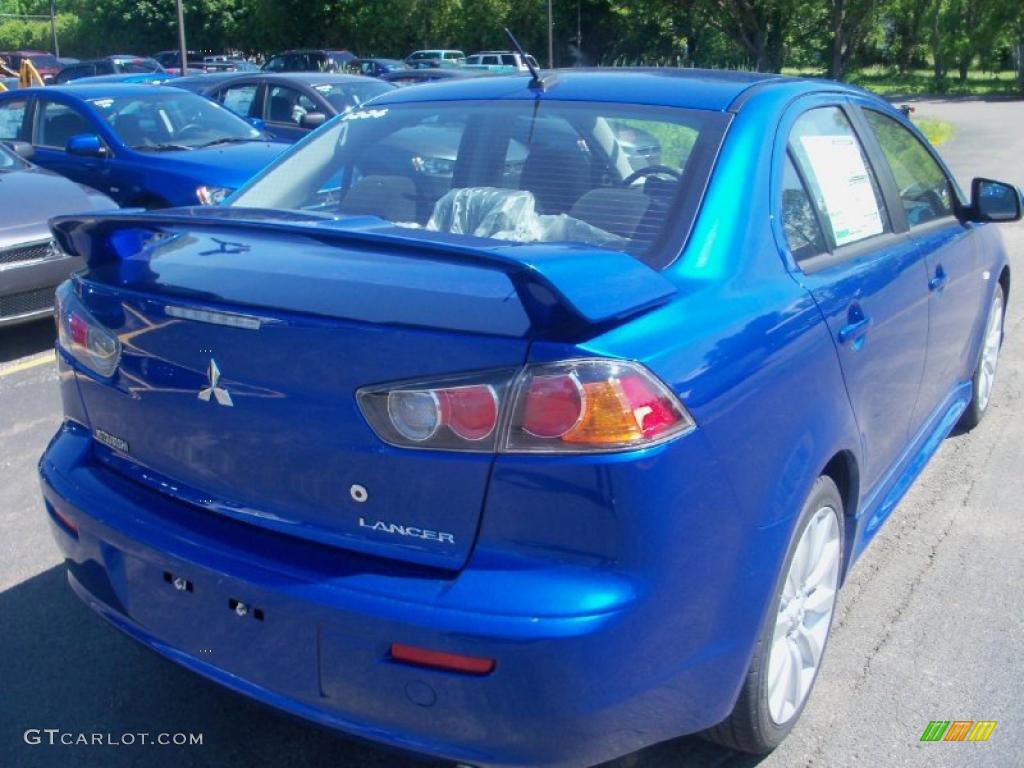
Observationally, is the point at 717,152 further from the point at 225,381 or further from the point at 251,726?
the point at 251,726

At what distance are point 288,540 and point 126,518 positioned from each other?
0.48 meters

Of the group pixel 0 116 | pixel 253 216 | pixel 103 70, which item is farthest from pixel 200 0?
pixel 253 216

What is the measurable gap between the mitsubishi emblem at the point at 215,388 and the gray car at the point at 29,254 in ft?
14.4

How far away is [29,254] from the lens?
6.67 m

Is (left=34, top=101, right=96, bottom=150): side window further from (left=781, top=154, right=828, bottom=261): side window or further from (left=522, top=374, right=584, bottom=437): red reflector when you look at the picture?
(left=522, top=374, right=584, bottom=437): red reflector

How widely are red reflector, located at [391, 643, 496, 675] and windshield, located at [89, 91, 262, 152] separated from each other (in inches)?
324

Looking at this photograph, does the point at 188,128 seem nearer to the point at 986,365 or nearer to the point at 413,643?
the point at 986,365

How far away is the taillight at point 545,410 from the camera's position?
2146mm

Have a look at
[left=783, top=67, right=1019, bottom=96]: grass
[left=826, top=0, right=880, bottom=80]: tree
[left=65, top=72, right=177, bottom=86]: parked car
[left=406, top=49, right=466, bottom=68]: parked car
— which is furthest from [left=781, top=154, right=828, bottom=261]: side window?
[left=783, top=67, right=1019, bottom=96]: grass

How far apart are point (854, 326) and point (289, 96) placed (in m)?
11.0

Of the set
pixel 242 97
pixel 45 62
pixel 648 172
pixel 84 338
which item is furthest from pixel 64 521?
pixel 45 62

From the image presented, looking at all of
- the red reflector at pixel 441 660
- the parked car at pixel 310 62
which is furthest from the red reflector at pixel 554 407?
the parked car at pixel 310 62

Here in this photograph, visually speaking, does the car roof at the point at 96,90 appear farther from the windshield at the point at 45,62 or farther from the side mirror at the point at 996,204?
the windshield at the point at 45,62

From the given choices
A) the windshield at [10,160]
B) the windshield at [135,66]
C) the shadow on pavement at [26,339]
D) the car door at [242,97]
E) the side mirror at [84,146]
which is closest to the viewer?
the shadow on pavement at [26,339]
